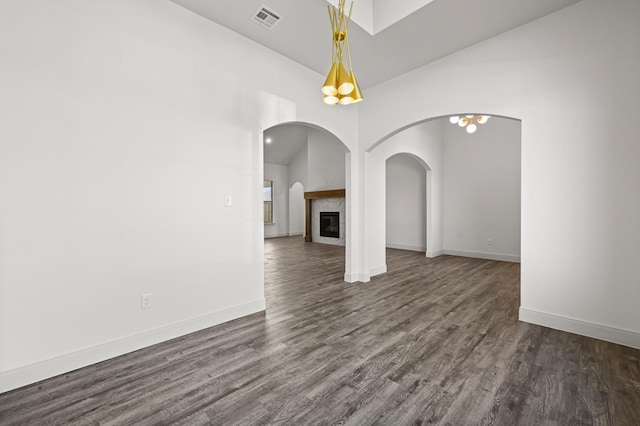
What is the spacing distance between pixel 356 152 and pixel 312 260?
2947 millimetres

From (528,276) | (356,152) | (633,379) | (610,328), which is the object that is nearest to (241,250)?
(356,152)

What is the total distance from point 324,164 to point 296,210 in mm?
3502

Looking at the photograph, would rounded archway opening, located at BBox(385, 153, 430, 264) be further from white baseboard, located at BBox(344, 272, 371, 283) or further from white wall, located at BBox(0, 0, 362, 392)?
white wall, located at BBox(0, 0, 362, 392)

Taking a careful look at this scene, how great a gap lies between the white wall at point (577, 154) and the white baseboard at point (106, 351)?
3.37 metres

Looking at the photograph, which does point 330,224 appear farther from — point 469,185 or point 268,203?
point 469,185

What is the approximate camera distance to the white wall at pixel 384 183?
4.96 m

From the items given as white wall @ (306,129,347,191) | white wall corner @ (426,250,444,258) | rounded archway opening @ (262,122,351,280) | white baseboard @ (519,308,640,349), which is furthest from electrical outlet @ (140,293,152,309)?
white wall @ (306,129,347,191)

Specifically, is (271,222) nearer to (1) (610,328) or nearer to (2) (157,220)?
(2) (157,220)

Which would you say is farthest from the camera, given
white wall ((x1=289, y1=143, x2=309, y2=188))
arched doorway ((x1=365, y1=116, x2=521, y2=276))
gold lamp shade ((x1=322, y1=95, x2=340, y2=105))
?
white wall ((x1=289, y1=143, x2=309, y2=188))

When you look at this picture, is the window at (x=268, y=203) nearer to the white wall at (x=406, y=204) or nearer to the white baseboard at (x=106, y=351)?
the white wall at (x=406, y=204)

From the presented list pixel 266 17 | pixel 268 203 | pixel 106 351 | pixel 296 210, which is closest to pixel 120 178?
pixel 106 351

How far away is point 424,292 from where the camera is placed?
407 cm

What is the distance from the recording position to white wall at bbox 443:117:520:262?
6.29 metres

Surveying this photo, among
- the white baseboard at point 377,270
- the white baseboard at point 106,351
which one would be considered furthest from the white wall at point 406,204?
the white baseboard at point 106,351
